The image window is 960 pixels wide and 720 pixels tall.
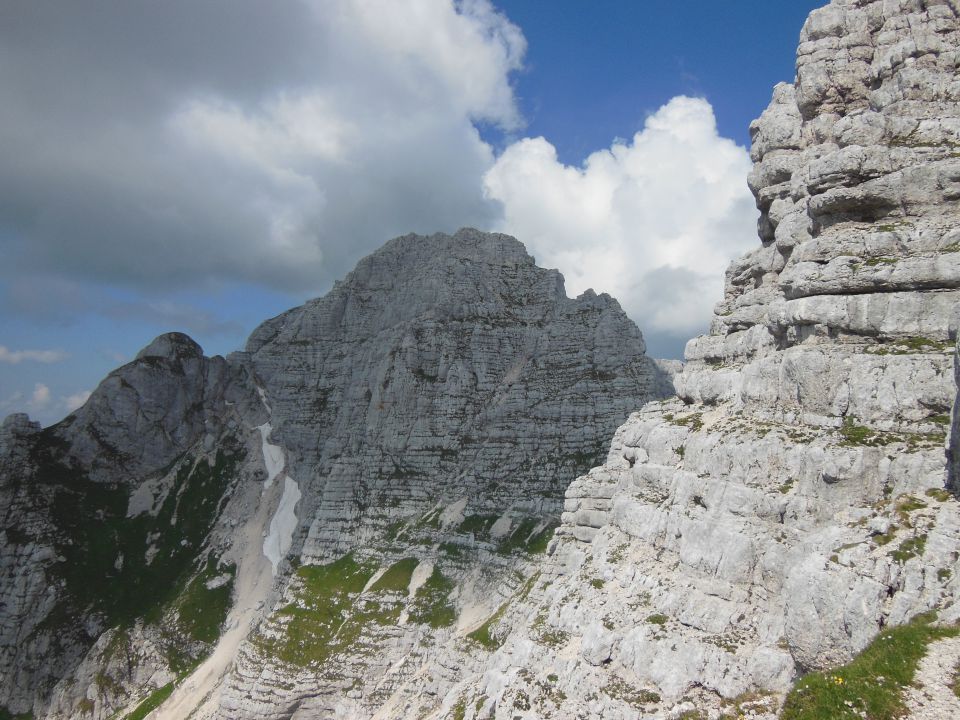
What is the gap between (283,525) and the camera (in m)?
137

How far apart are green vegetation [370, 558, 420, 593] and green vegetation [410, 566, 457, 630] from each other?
11.9 feet

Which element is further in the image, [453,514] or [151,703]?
[453,514]

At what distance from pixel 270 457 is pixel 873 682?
14649 cm

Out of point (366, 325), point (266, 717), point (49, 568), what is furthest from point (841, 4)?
point (49, 568)

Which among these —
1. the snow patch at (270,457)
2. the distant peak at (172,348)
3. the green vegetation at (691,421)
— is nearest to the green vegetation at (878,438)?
the green vegetation at (691,421)

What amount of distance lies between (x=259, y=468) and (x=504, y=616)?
9220cm

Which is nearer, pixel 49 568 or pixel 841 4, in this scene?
pixel 841 4

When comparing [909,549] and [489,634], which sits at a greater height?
[909,549]

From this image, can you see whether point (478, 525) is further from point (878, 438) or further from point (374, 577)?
point (878, 438)

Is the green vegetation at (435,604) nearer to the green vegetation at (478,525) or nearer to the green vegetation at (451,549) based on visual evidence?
the green vegetation at (451,549)

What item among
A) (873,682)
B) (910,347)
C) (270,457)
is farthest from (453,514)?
(873,682)

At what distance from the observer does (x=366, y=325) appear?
161 metres

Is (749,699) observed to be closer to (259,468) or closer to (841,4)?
(841,4)

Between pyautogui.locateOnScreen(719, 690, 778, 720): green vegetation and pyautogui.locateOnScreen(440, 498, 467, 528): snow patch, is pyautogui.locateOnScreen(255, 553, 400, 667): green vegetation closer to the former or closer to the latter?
pyautogui.locateOnScreen(440, 498, 467, 528): snow patch
